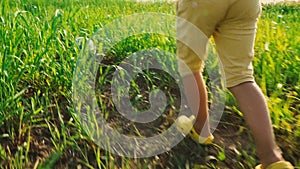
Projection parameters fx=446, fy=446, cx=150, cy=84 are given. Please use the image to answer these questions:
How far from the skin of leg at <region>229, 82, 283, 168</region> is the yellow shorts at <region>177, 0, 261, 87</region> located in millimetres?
57

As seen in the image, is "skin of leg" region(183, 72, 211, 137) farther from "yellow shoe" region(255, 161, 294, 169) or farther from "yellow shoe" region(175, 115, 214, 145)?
"yellow shoe" region(255, 161, 294, 169)

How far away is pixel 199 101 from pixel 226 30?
1.04 feet

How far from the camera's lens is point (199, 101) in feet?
5.92

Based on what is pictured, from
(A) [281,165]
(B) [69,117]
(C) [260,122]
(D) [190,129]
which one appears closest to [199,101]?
(D) [190,129]

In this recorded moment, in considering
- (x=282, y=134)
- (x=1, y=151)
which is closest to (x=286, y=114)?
(x=282, y=134)

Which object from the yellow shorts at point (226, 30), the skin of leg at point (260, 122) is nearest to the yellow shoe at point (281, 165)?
the skin of leg at point (260, 122)

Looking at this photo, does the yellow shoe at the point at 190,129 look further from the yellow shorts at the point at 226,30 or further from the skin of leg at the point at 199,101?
the yellow shorts at the point at 226,30

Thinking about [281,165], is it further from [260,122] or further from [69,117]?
[69,117]

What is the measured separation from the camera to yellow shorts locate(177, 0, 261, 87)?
160 cm

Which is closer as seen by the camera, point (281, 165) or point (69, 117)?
point (281, 165)

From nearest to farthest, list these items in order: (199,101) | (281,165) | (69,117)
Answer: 1. (281,165)
2. (199,101)
3. (69,117)

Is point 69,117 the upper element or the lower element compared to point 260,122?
lower

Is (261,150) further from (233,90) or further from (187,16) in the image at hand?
(187,16)

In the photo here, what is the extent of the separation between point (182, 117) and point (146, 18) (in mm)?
1557
